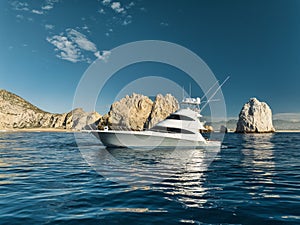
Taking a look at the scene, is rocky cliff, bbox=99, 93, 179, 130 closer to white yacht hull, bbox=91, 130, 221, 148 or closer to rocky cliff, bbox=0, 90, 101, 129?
rocky cliff, bbox=0, 90, 101, 129

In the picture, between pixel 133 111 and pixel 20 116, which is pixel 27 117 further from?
pixel 133 111

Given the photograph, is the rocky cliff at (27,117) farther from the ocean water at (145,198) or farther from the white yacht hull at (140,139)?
the ocean water at (145,198)

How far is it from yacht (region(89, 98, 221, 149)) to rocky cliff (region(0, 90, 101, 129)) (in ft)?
395

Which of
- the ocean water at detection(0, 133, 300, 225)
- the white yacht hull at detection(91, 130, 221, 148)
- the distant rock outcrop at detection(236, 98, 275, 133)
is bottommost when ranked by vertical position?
the ocean water at detection(0, 133, 300, 225)

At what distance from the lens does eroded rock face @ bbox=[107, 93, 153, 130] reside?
162 metres

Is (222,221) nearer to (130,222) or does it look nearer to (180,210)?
(180,210)

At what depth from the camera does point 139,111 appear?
535 feet

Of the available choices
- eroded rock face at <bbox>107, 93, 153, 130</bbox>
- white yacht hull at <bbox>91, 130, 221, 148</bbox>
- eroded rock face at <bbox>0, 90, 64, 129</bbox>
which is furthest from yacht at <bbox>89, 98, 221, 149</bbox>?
eroded rock face at <bbox>0, 90, 64, 129</bbox>

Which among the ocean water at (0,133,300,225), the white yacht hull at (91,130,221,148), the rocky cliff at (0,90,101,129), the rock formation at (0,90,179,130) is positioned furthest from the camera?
the rock formation at (0,90,179,130)

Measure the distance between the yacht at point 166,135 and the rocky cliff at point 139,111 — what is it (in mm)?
124870

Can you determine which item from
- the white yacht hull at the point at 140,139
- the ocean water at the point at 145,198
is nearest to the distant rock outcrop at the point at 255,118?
the white yacht hull at the point at 140,139

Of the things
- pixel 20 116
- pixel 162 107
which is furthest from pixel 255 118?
pixel 20 116

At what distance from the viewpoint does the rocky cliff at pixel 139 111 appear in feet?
510

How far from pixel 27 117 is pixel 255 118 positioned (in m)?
168
